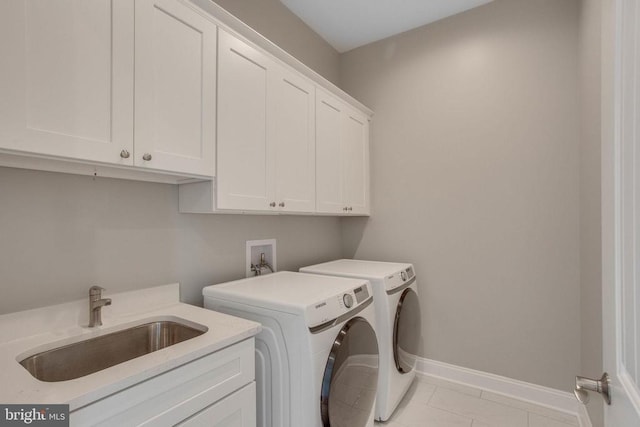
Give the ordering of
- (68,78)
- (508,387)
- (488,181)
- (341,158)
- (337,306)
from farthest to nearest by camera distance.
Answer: (341,158)
(488,181)
(508,387)
(337,306)
(68,78)

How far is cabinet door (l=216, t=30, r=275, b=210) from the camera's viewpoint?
148 cm

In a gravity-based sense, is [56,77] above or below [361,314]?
above

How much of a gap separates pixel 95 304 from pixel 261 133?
1.10 metres

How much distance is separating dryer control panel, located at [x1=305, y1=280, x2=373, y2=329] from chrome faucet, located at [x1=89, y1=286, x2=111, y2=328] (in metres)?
0.84

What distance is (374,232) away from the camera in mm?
2852

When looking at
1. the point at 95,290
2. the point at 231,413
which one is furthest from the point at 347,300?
the point at 95,290

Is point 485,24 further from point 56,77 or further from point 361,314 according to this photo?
point 56,77

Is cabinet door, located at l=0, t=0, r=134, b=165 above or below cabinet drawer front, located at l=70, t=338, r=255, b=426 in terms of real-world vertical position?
above

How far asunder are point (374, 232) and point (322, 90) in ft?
4.43

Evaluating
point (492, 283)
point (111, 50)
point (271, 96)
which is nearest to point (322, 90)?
point (271, 96)

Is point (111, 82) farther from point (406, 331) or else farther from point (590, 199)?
point (590, 199)

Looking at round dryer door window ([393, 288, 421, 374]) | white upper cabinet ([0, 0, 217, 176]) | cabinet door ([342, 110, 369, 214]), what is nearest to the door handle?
round dryer door window ([393, 288, 421, 374])

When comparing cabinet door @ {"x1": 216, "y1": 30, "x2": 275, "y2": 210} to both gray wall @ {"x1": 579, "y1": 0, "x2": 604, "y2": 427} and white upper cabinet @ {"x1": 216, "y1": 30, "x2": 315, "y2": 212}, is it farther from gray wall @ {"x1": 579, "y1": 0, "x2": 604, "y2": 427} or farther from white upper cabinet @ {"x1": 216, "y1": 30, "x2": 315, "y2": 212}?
gray wall @ {"x1": 579, "y1": 0, "x2": 604, "y2": 427}

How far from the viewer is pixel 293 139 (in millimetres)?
1941
